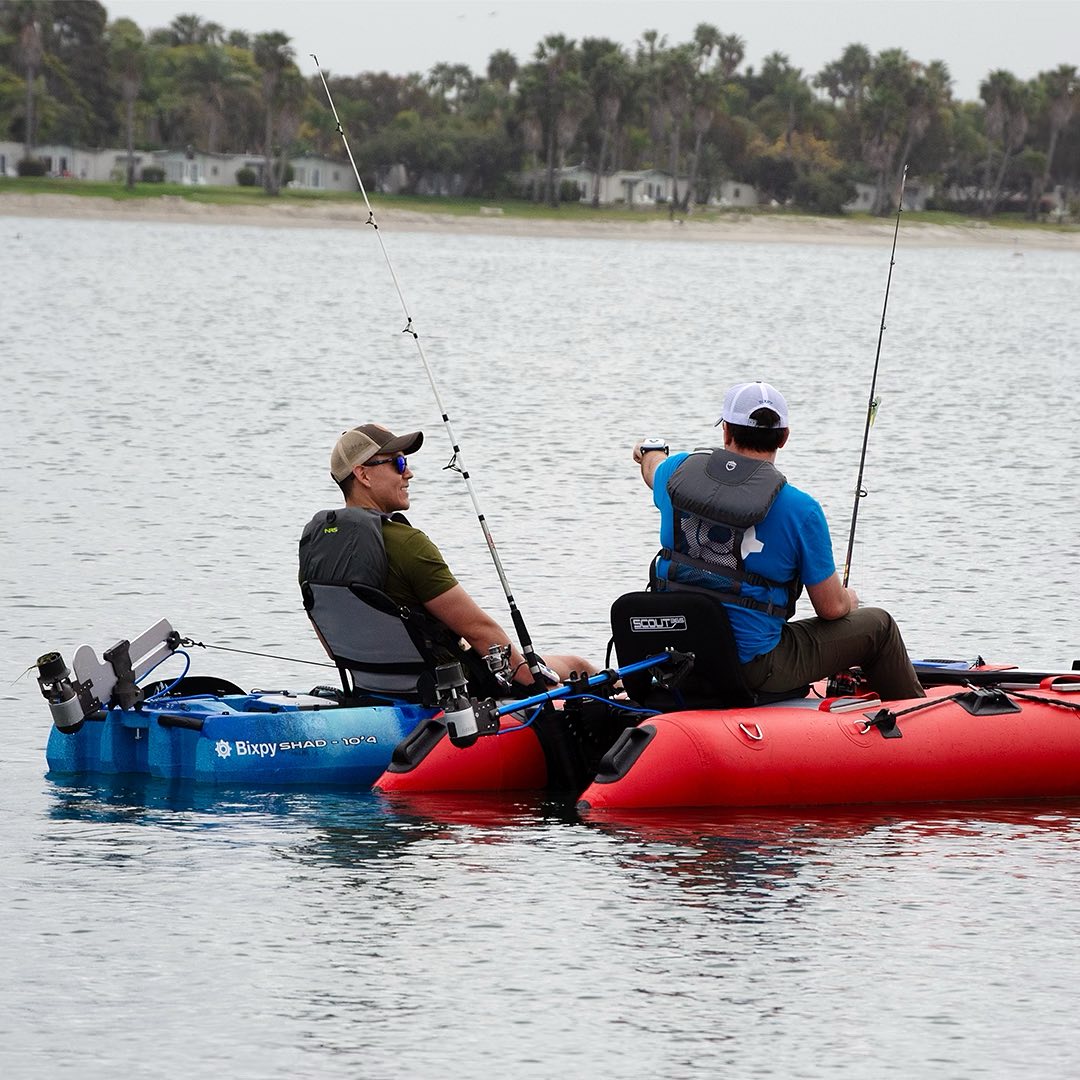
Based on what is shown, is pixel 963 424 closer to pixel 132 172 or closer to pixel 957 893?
pixel 957 893

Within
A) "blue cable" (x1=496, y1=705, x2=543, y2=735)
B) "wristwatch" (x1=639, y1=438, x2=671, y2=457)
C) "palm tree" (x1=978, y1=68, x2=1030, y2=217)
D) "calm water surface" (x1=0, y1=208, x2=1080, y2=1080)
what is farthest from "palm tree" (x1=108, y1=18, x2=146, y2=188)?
"blue cable" (x1=496, y1=705, x2=543, y2=735)

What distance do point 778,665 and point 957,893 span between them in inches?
46.9

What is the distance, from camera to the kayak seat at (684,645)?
8.09 meters

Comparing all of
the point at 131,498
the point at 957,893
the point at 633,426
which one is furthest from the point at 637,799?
the point at 633,426

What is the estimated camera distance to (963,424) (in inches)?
1093

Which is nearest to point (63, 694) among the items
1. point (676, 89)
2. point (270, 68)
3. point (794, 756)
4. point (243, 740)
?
point (243, 740)

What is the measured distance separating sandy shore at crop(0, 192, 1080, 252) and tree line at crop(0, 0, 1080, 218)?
145 inches

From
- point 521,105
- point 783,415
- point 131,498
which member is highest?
point 521,105

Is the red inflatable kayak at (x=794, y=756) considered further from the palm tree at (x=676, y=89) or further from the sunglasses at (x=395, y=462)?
the palm tree at (x=676, y=89)

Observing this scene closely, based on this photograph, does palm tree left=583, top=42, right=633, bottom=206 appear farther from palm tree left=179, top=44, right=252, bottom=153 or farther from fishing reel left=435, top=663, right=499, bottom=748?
fishing reel left=435, top=663, right=499, bottom=748

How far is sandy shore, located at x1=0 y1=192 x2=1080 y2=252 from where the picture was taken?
11269 cm

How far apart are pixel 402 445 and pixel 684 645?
52.6 inches

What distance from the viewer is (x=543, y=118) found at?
126m

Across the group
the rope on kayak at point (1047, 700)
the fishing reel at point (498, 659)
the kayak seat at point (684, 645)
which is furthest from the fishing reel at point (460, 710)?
the rope on kayak at point (1047, 700)
